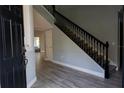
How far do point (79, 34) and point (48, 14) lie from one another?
5.51 feet

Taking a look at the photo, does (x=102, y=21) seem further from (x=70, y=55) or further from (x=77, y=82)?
(x=77, y=82)

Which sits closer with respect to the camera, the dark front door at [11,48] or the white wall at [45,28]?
the dark front door at [11,48]

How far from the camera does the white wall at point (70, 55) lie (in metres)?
6.08

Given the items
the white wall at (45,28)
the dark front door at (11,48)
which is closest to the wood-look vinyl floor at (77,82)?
the dark front door at (11,48)

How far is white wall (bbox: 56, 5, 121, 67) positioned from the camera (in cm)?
691

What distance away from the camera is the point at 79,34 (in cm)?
734

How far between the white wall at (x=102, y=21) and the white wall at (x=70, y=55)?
4.20 ft

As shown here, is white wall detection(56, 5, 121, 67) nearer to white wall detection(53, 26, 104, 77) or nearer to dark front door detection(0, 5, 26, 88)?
white wall detection(53, 26, 104, 77)

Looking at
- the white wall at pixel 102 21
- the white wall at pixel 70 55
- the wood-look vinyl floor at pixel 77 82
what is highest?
the white wall at pixel 102 21

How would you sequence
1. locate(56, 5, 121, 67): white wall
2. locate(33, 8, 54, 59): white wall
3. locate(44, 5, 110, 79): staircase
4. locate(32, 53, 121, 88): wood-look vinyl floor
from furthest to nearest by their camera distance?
locate(33, 8, 54, 59): white wall → locate(56, 5, 121, 67): white wall → locate(44, 5, 110, 79): staircase → locate(32, 53, 121, 88): wood-look vinyl floor

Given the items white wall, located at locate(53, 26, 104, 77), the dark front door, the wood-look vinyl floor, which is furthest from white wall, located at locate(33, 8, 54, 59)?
the dark front door

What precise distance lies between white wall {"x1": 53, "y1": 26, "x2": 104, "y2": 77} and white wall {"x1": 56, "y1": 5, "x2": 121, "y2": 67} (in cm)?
128

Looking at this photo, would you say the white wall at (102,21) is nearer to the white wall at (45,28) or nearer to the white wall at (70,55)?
the white wall at (70,55)
